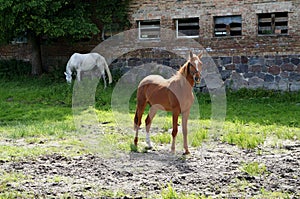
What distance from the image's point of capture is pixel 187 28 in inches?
733

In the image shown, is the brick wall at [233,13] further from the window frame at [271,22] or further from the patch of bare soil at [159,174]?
the patch of bare soil at [159,174]

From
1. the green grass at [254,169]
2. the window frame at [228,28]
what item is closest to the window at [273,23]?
the window frame at [228,28]

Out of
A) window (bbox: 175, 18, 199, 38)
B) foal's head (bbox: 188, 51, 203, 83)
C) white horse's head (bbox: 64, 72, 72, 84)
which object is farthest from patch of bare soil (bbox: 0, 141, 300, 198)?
window (bbox: 175, 18, 199, 38)

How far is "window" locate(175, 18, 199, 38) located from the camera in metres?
18.4

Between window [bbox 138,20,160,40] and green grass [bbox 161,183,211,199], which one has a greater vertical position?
window [bbox 138,20,160,40]

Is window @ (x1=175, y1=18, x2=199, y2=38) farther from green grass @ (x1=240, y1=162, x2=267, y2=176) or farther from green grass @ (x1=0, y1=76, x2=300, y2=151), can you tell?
green grass @ (x1=240, y1=162, x2=267, y2=176)

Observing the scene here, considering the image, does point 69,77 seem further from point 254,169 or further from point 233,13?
point 254,169

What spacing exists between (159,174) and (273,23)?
11273mm

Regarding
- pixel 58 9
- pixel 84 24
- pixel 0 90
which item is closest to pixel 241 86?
pixel 84 24

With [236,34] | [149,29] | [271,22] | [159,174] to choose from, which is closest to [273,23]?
[271,22]

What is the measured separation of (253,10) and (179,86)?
9771mm

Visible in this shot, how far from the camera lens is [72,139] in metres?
9.95

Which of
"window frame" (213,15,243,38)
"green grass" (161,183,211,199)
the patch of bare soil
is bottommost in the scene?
the patch of bare soil

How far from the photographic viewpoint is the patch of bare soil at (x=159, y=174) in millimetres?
6156
